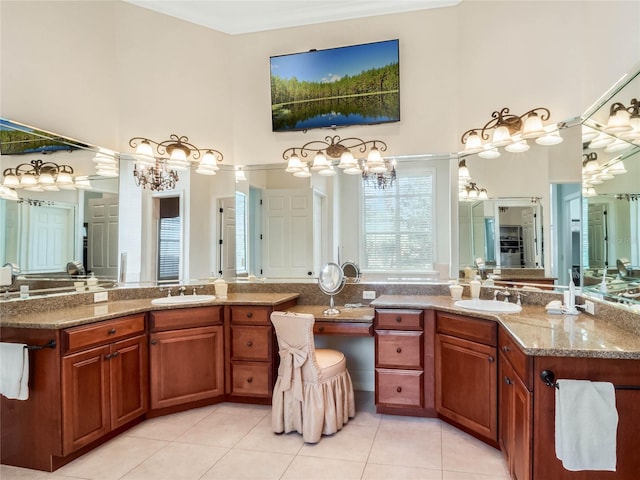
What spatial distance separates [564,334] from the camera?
1.86 meters

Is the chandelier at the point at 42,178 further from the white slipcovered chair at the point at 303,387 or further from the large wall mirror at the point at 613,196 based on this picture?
the large wall mirror at the point at 613,196

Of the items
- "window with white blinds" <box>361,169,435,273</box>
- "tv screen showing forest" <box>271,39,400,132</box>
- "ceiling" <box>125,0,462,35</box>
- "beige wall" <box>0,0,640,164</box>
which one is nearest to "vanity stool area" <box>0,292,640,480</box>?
"window with white blinds" <box>361,169,435,273</box>

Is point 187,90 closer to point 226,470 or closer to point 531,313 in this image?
point 226,470

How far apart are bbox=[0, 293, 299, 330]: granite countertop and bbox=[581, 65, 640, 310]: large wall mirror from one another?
220cm

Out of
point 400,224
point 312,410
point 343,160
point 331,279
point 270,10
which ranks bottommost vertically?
point 312,410

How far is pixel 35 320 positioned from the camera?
2264 millimetres

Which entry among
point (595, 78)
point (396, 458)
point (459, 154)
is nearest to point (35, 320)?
point (396, 458)

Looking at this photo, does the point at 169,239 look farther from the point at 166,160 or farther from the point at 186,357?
the point at 186,357

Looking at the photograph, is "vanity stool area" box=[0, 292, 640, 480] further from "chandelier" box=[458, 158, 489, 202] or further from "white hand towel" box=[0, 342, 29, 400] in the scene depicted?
"chandelier" box=[458, 158, 489, 202]

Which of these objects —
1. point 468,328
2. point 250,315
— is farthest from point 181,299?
point 468,328

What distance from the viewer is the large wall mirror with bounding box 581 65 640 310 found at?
199 cm

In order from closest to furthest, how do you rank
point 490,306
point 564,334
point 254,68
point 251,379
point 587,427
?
point 587,427
point 564,334
point 490,306
point 251,379
point 254,68

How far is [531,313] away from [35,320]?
9.96 ft

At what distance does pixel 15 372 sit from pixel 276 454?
5.18 feet
